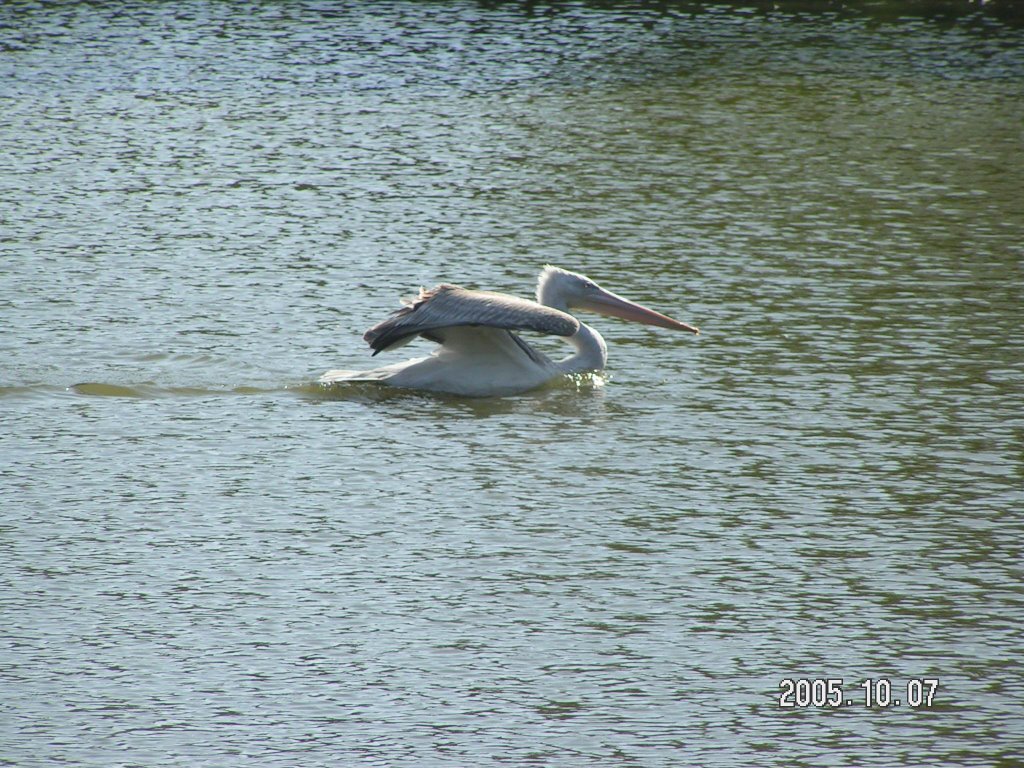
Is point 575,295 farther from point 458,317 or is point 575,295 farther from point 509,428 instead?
point 509,428

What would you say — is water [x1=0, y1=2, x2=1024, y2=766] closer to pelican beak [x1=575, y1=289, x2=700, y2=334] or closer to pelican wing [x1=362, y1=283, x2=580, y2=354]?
pelican beak [x1=575, y1=289, x2=700, y2=334]

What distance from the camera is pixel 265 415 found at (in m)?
7.37

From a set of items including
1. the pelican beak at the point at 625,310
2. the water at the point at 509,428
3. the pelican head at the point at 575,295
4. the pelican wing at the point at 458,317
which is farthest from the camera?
the pelican head at the point at 575,295

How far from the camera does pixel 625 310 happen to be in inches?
331

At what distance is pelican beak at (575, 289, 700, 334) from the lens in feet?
27.2

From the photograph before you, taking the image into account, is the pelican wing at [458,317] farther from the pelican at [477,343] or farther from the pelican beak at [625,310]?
the pelican beak at [625,310]

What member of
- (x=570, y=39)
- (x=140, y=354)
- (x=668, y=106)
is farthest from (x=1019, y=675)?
(x=570, y=39)

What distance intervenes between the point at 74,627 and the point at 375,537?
1.13 metres
